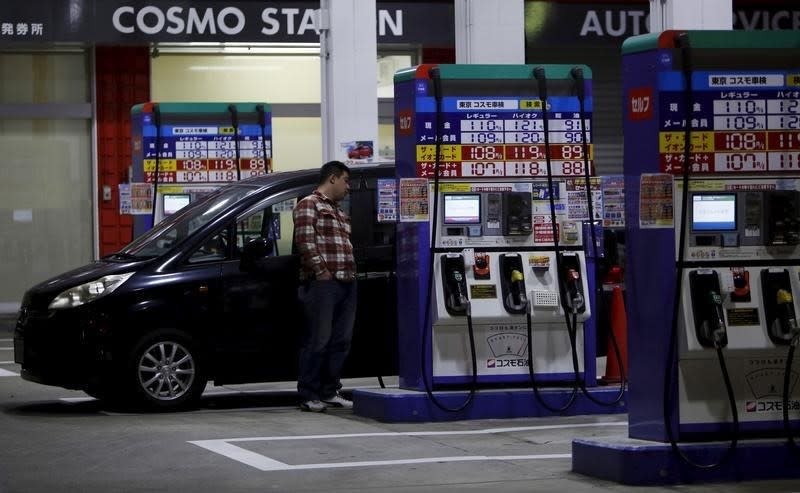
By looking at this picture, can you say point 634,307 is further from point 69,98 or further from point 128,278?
point 69,98

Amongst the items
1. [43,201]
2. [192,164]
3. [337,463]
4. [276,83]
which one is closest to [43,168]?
[43,201]

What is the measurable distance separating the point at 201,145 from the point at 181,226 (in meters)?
6.30

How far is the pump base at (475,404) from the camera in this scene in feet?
39.3

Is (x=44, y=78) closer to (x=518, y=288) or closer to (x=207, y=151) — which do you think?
(x=207, y=151)

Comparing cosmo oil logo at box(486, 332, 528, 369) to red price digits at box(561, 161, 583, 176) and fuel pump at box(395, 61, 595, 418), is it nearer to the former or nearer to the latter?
fuel pump at box(395, 61, 595, 418)

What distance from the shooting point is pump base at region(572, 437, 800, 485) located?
8.98m

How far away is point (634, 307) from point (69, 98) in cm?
1760

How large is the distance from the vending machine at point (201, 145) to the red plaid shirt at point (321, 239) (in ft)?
23.0

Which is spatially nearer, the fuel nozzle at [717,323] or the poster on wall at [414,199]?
the fuel nozzle at [717,323]

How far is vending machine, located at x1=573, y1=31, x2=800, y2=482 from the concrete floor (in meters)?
0.37

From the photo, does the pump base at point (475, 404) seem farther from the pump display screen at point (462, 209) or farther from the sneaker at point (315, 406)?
the pump display screen at point (462, 209)

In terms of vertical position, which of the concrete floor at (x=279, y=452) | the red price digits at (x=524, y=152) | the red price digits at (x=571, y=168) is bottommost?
the concrete floor at (x=279, y=452)

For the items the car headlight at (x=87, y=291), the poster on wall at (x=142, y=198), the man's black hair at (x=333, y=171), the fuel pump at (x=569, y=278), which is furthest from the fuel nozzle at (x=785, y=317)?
the poster on wall at (x=142, y=198)

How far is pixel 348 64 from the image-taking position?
18641 millimetres
